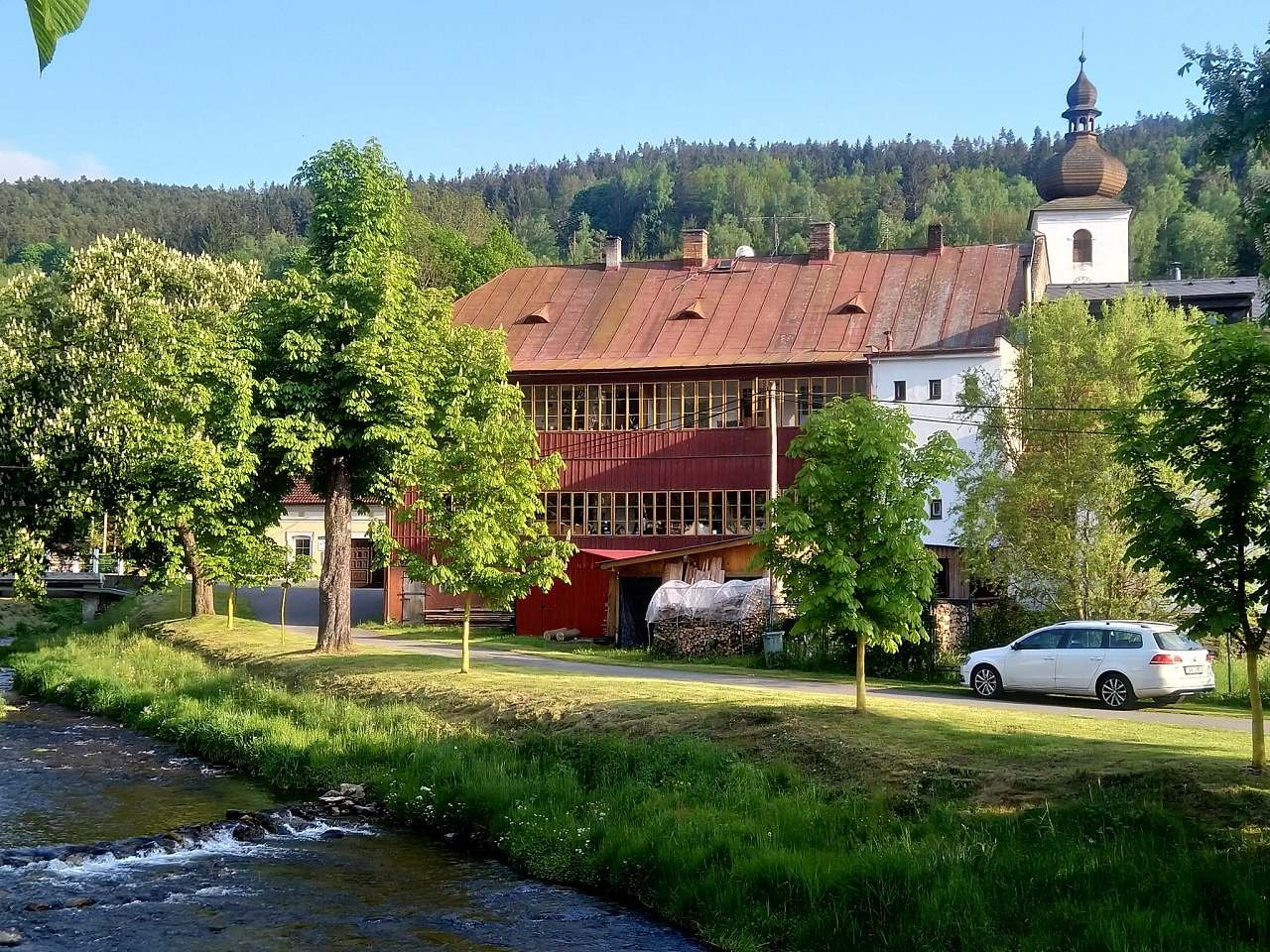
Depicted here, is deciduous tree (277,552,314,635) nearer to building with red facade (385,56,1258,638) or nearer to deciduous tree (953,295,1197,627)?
building with red facade (385,56,1258,638)

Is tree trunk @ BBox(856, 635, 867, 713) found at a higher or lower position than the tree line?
lower

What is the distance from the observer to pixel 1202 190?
419 feet

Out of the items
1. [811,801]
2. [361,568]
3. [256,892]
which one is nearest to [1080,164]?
[361,568]

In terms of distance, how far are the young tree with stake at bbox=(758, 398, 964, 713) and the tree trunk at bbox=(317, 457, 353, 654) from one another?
1537cm

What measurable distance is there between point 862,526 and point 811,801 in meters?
4.60

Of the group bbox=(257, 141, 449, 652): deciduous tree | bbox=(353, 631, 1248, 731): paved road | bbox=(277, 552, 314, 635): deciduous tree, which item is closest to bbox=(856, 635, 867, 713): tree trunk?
bbox=(353, 631, 1248, 731): paved road

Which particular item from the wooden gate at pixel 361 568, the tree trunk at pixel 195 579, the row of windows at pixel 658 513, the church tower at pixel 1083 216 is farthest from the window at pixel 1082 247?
the tree trunk at pixel 195 579

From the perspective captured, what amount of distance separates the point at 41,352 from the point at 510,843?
27.0 m

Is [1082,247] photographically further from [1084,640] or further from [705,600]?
[1084,640]

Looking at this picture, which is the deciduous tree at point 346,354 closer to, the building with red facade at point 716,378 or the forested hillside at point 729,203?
the building with red facade at point 716,378

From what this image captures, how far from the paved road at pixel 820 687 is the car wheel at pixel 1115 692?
0.26 meters

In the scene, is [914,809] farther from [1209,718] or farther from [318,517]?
[318,517]

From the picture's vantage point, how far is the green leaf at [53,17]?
3980 mm

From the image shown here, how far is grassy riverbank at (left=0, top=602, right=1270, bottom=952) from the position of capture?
1181 cm
